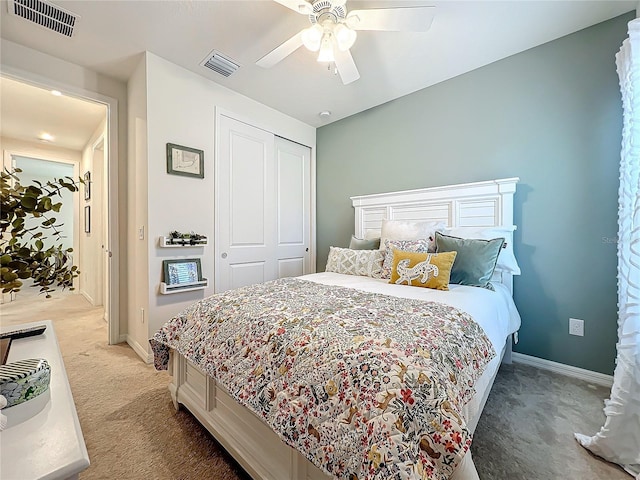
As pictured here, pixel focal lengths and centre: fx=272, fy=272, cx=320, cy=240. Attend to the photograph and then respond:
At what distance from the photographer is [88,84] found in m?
2.60

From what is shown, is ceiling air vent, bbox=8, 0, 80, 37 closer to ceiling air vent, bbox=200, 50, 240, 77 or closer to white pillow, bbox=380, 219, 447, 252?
ceiling air vent, bbox=200, 50, 240, 77

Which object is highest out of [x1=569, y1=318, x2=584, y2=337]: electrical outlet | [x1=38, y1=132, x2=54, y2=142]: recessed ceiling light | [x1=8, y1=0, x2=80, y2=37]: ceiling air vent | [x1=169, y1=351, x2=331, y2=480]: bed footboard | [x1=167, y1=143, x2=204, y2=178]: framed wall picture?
[x1=8, y1=0, x2=80, y2=37]: ceiling air vent

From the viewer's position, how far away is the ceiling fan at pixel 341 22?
1622 millimetres

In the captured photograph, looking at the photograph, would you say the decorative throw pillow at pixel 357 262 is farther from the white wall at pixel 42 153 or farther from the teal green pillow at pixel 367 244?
the white wall at pixel 42 153

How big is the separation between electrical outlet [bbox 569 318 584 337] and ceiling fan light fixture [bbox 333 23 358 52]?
107 inches

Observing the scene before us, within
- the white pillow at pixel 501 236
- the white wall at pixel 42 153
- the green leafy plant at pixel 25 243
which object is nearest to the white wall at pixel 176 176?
the green leafy plant at pixel 25 243

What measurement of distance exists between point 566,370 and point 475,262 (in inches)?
48.0

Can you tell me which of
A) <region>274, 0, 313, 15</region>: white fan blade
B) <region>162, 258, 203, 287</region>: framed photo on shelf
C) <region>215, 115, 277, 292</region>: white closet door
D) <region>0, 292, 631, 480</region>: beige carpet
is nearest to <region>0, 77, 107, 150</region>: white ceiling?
<region>215, 115, 277, 292</region>: white closet door

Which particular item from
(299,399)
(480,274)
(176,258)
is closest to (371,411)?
(299,399)

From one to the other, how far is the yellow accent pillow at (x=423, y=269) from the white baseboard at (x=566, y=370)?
4.17 feet

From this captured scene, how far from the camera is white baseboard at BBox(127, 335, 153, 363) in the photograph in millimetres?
2367

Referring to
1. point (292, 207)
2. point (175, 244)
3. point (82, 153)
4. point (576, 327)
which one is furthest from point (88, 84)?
point (576, 327)

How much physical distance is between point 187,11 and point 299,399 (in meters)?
2.58

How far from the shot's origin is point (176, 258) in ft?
8.36
